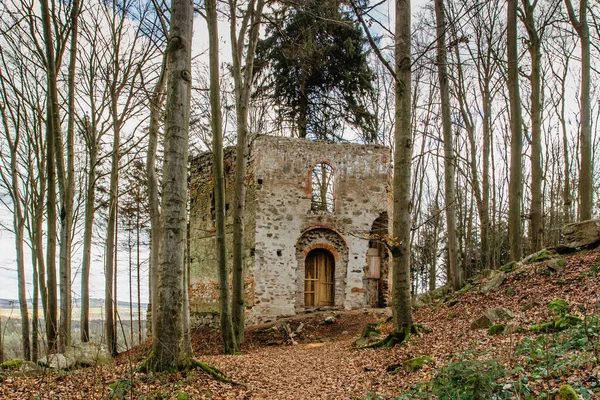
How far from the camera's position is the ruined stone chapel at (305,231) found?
14.3 meters

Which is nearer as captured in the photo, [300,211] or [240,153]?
[240,153]

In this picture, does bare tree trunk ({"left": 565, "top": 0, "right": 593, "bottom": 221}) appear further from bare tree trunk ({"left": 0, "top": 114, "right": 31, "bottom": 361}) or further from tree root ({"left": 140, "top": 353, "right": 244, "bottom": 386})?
bare tree trunk ({"left": 0, "top": 114, "right": 31, "bottom": 361})

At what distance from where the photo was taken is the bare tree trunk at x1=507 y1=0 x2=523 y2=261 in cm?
1010

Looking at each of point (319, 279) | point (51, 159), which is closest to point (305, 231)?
point (319, 279)

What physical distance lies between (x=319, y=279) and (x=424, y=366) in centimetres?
1002

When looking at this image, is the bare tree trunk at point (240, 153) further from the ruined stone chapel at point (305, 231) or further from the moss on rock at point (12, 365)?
the moss on rock at point (12, 365)

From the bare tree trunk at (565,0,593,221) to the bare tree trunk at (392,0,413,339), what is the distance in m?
5.91

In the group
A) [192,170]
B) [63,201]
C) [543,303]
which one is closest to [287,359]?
[543,303]

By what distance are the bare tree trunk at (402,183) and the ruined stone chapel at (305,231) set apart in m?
7.60

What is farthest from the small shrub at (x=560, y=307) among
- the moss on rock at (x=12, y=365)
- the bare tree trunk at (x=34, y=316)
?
the bare tree trunk at (x=34, y=316)

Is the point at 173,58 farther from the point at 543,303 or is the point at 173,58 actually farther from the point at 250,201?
the point at 250,201

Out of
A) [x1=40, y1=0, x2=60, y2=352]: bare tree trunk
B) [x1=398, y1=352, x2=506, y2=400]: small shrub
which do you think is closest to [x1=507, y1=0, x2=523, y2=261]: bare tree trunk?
[x1=398, y1=352, x2=506, y2=400]: small shrub

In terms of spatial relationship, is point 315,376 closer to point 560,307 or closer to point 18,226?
point 560,307

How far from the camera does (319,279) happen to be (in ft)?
49.5
